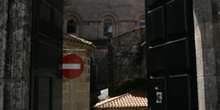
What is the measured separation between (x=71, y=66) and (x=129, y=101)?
9233mm

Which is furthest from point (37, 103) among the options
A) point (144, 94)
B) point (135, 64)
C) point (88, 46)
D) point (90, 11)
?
point (90, 11)

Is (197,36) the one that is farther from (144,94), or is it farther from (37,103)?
(144,94)

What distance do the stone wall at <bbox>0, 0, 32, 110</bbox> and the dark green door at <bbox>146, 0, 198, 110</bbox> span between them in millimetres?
1935

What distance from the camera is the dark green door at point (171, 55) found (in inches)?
132

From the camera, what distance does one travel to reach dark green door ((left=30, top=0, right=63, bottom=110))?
341 centimetres

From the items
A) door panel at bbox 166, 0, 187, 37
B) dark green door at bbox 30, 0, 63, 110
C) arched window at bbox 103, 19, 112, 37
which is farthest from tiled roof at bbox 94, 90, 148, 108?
arched window at bbox 103, 19, 112, 37

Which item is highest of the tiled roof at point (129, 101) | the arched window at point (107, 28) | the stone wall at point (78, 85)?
the arched window at point (107, 28)

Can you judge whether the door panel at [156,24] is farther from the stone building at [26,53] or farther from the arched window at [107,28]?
the arched window at [107,28]

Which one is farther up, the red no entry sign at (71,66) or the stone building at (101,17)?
the stone building at (101,17)

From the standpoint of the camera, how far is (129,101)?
43.2ft

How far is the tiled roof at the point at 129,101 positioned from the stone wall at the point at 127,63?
130cm

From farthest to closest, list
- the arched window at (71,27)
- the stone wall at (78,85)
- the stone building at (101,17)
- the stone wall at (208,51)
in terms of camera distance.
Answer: the arched window at (71,27) < the stone building at (101,17) < the stone wall at (78,85) < the stone wall at (208,51)

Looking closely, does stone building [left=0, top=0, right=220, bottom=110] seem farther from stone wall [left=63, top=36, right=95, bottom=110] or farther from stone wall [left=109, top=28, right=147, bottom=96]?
stone wall [left=109, top=28, right=147, bottom=96]

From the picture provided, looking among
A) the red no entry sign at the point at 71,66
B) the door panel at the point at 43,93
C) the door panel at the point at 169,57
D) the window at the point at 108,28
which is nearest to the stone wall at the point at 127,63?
the window at the point at 108,28
